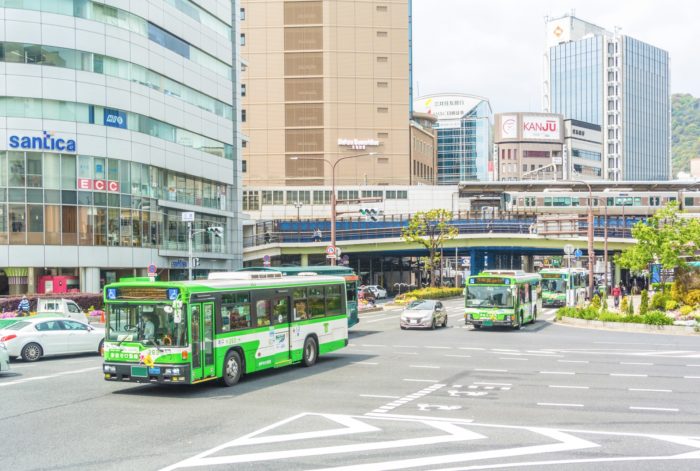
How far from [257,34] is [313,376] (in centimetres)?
10037

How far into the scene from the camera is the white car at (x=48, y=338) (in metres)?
25.5

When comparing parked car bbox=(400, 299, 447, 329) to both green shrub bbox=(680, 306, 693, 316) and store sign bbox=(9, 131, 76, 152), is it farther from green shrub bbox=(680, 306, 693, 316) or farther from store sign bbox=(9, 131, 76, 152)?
store sign bbox=(9, 131, 76, 152)

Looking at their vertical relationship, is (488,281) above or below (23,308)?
above

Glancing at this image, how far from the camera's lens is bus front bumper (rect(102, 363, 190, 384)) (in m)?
17.8

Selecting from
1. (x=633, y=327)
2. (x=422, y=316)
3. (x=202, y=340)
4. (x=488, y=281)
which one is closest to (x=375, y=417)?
(x=202, y=340)

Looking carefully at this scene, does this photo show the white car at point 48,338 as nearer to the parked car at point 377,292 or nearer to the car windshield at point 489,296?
the car windshield at point 489,296

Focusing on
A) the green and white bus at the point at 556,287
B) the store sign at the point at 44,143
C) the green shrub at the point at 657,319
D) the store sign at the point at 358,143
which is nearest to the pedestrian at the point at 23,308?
the store sign at the point at 44,143

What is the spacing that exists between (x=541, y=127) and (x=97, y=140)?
480ft

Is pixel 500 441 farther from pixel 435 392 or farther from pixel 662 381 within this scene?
pixel 662 381

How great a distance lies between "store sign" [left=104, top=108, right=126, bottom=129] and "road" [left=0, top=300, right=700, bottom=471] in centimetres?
2750

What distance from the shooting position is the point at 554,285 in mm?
61500

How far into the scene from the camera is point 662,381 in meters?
21.2

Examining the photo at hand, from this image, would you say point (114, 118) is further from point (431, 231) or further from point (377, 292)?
point (377, 292)

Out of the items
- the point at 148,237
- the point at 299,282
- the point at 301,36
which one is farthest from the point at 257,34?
the point at 299,282
